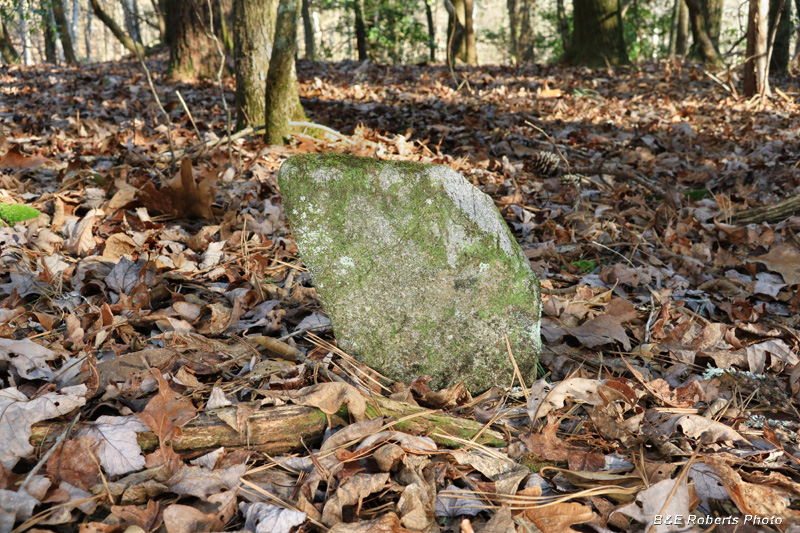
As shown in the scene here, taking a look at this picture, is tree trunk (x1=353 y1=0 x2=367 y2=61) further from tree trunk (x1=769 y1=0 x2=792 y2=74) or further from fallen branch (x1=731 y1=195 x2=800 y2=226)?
fallen branch (x1=731 y1=195 x2=800 y2=226)

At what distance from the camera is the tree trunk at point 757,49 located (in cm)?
693

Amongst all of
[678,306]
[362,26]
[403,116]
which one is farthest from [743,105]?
[362,26]

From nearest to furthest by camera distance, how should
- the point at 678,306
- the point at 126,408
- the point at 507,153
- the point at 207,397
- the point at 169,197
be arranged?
the point at 126,408, the point at 207,397, the point at 678,306, the point at 169,197, the point at 507,153

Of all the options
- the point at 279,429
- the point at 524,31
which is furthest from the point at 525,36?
the point at 279,429

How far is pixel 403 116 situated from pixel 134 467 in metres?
5.33

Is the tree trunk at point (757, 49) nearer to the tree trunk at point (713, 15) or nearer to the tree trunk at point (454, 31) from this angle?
the tree trunk at point (713, 15)

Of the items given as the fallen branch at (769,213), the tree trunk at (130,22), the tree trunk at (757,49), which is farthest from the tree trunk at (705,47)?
the tree trunk at (130,22)

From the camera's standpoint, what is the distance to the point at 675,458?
1.70m

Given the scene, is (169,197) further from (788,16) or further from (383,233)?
(788,16)

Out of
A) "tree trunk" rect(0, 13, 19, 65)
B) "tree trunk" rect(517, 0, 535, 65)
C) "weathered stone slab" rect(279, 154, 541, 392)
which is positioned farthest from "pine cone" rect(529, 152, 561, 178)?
"tree trunk" rect(0, 13, 19, 65)

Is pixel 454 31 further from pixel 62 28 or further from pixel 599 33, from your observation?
pixel 62 28

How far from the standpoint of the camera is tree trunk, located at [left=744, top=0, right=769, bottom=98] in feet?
22.7

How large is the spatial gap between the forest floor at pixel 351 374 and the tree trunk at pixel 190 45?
177 inches

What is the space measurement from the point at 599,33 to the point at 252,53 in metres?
7.32
